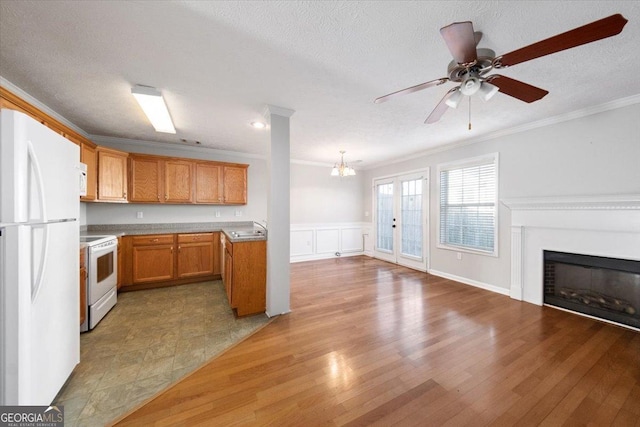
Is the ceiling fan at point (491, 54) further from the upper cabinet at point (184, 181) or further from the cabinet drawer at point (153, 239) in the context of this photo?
the cabinet drawer at point (153, 239)

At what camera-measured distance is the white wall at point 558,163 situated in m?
2.65

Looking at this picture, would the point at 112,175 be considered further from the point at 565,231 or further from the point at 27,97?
the point at 565,231

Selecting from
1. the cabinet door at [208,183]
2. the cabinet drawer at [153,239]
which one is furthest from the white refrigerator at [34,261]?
the cabinet door at [208,183]

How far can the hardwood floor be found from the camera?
5.00 ft

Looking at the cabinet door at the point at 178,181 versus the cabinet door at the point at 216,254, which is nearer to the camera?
the cabinet door at the point at 178,181

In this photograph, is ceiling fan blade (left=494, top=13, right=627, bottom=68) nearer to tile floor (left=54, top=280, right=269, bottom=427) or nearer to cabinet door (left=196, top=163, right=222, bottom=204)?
tile floor (left=54, top=280, right=269, bottom=427)

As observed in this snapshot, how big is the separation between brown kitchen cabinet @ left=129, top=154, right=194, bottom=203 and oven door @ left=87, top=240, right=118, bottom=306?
114cm

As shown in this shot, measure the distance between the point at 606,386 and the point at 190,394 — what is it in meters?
3.13

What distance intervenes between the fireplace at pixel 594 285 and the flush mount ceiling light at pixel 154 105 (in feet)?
17.5

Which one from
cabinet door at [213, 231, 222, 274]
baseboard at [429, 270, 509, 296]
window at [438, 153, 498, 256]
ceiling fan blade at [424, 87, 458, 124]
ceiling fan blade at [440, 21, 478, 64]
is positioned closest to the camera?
ceiling fan blade at [440, 21, 478, 64]

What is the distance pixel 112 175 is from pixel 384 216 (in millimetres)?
5662

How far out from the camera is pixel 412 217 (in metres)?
5.38

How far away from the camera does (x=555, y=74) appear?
216cm

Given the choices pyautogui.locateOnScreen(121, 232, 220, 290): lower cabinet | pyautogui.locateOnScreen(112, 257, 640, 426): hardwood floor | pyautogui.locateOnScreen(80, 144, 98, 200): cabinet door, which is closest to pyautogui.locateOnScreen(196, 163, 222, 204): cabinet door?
pyautogui.locateOnScreen(121, 232, 220, 290): lower cabinet
